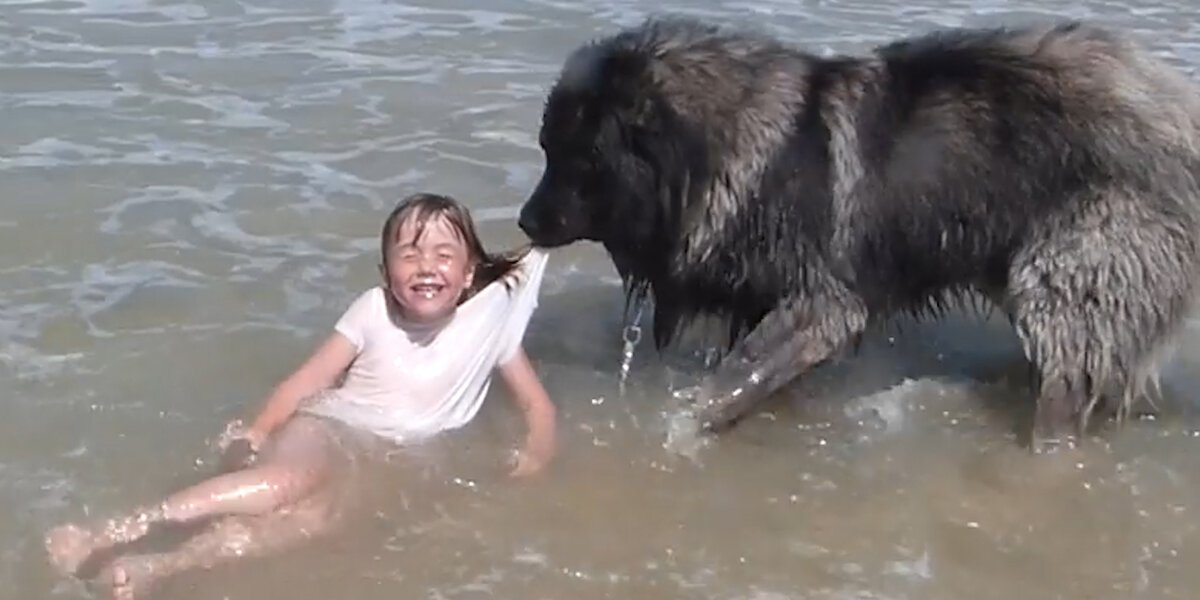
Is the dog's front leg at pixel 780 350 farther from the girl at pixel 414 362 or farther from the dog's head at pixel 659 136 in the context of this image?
the girl at pixel 414 362

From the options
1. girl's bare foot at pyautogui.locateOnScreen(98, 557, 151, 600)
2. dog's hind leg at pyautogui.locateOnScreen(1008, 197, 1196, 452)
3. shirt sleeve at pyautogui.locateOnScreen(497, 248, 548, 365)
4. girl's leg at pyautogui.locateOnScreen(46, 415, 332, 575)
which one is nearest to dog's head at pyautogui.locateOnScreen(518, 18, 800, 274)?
shirt sleeve at pyautogui.locateOnScreen(497, 248, 548, 365)

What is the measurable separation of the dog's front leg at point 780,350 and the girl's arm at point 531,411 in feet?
1.77

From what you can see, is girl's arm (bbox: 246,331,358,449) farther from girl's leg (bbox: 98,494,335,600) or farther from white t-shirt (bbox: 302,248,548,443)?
girl's leg (bbox: 98,494,335,600)

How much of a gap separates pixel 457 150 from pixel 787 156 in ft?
9.18

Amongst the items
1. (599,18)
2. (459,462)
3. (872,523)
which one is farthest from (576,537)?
(599,18)

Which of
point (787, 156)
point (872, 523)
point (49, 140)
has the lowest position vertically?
point (872, 523)

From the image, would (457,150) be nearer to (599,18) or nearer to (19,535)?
(599,18)

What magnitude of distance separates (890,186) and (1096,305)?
0.77 meters

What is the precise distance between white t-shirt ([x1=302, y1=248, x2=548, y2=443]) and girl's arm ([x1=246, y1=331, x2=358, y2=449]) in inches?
1.3

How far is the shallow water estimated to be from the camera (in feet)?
13.9

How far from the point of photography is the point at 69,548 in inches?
157

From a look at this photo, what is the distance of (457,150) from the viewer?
738cm

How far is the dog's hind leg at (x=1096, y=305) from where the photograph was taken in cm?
483

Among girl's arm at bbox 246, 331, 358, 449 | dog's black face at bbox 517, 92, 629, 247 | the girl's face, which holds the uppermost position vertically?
dog's black face at bbox 517, 92, 629, 247
